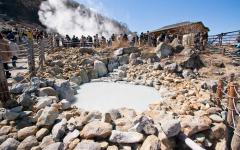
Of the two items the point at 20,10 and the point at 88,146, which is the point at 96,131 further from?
the point at 20,10

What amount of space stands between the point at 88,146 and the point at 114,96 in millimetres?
5167

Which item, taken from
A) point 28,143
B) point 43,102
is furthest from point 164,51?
point 28,143

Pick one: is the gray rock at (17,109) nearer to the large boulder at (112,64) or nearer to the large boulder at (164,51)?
the large boulder at (112,64)

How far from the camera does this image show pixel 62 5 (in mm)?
46250

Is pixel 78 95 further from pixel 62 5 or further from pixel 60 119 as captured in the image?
pixel 62 5

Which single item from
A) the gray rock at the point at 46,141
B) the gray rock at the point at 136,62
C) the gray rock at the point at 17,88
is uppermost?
the gray rock at the point at 136,62

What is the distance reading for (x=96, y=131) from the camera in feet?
15.7

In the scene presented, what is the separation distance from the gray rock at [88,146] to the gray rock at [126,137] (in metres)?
0.37

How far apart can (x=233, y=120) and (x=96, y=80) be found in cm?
840

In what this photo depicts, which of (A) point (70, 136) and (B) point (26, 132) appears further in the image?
(B) point (26, 132)

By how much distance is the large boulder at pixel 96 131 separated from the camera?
15.6 feet

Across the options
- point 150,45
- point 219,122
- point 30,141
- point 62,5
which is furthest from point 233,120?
point 62,5

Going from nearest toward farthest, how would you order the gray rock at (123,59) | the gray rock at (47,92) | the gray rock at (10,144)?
the gray rock at (10,144), the gray rock at (47,92), the gray rock at (123,59)

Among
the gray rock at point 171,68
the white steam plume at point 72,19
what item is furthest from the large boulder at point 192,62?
the white steam plume at point 72,19
